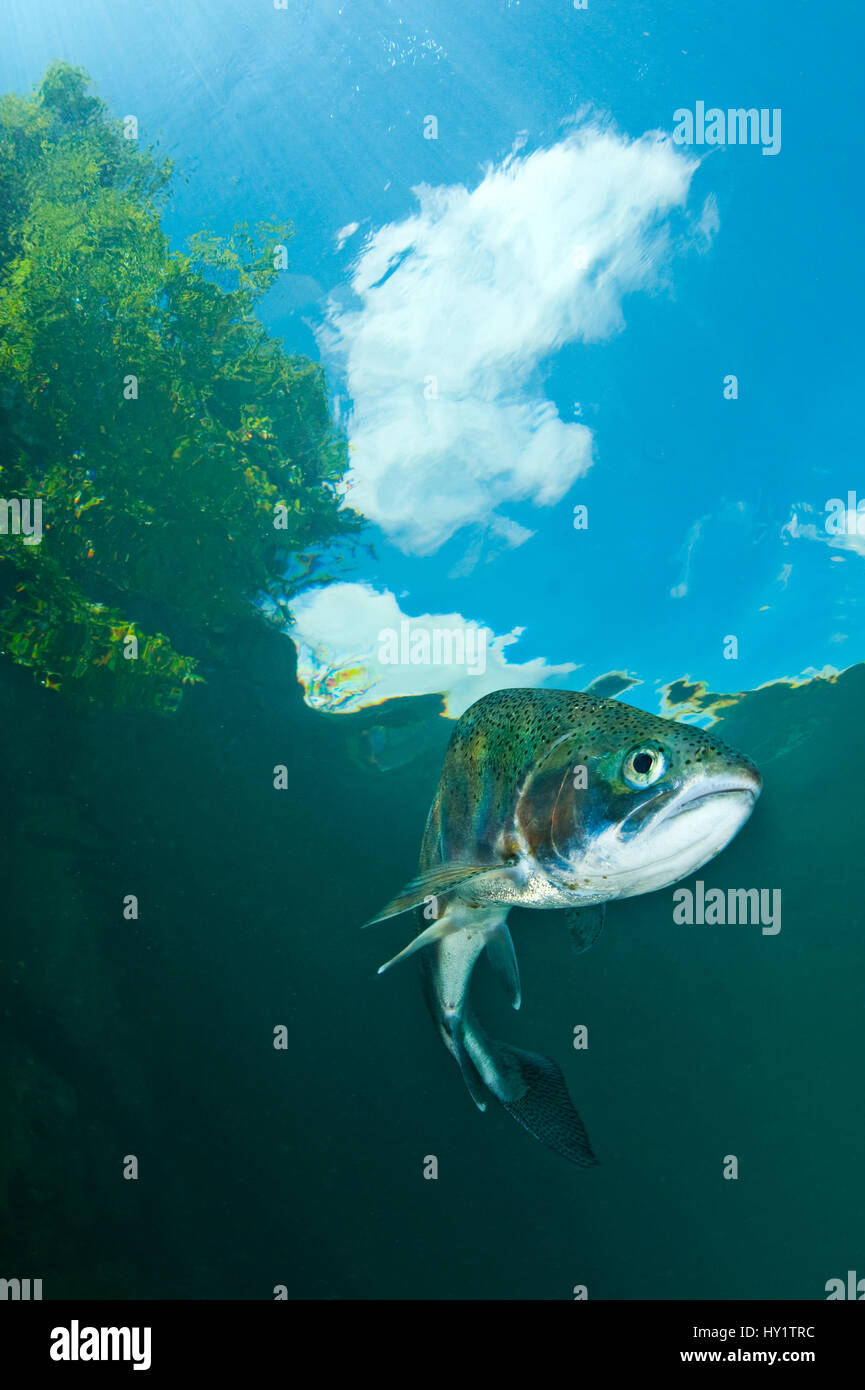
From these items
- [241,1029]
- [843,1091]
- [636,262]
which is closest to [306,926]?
[241,1029]

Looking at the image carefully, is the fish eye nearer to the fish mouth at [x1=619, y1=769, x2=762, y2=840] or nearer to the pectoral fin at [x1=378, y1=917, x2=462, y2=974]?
the fish mouth at [x1=619, y1=769, x2=762, y2=840]

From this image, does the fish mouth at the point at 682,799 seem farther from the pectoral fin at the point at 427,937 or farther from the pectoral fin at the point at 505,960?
the pectoral fin at the point at 505,960

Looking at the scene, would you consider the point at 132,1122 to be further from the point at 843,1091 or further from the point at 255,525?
the point at 843,1091

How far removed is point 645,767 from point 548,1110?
2.92 m

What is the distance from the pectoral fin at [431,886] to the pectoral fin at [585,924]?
4.01 ft

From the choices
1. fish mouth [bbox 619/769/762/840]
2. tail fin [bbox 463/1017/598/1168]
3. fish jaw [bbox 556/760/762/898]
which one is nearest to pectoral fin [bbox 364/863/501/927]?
fish jaw [bbox 556/760/762/898]

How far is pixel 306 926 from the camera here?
17.7 m

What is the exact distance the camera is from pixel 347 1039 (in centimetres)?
1861

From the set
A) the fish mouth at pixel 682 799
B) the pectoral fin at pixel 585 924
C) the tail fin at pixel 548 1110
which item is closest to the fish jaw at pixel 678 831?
the fish mouth at pixel 682 799

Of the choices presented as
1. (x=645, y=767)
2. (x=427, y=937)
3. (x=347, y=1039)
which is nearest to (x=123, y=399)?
(x=427, y=937)

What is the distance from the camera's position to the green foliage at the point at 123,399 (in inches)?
371

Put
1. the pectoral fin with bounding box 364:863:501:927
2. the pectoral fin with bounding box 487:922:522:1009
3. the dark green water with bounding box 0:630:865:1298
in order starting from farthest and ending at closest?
the dark green water with bounding box 0:630:865:1298 → the pectoral fin with bounding box 487:922:522:1009 → the pectoral fin with bounding box 364:863:501:927

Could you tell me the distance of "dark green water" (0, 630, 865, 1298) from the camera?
46.5ft

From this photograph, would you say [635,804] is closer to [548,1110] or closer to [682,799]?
[682,799]
